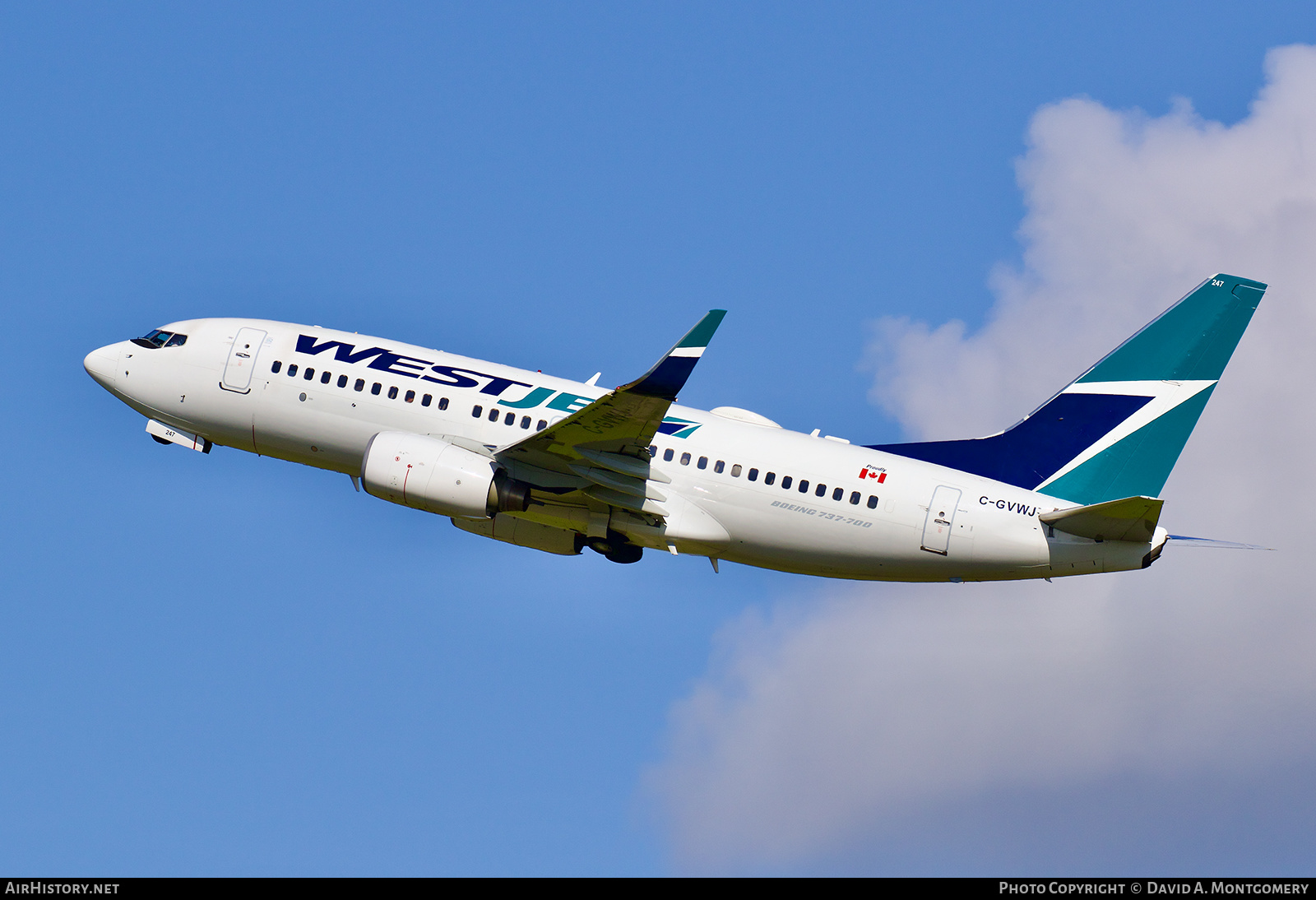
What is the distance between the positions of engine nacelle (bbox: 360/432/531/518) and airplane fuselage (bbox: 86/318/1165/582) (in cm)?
128

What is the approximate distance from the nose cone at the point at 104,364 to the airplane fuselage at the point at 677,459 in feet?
5.32

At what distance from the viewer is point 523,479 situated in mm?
39500

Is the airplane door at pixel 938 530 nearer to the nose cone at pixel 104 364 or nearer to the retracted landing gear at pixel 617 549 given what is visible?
the retracted landing gear at pixel 617 549

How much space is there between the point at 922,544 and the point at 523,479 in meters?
11.1

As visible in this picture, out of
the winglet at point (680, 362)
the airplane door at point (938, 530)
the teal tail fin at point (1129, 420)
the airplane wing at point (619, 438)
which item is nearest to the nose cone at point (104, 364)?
the airplane wing at point (619, 438)

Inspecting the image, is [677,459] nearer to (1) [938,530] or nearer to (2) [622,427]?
(2) [622,427]

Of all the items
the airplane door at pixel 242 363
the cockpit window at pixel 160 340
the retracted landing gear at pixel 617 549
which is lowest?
the retracted landing gear at pixel 617 549

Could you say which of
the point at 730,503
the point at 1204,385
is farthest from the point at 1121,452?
the point at 730,503

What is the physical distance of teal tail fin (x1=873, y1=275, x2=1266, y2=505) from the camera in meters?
39.8

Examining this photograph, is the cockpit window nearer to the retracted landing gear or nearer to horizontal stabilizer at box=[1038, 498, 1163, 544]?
the retracted landing gear

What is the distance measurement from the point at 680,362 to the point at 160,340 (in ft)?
62.3

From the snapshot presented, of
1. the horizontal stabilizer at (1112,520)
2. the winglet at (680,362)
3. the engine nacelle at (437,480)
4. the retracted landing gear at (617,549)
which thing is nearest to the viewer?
the winglet at (680,362)

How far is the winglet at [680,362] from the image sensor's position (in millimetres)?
34156
